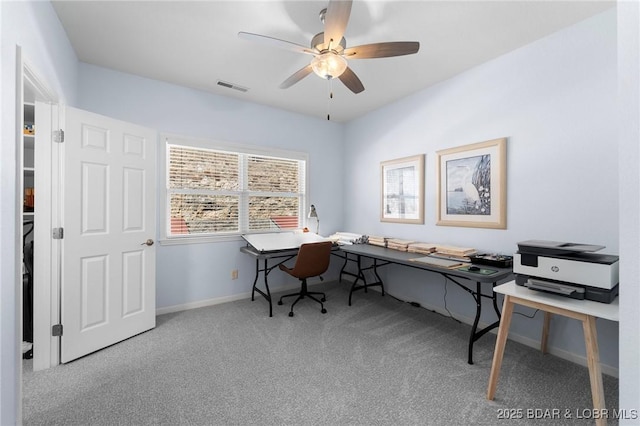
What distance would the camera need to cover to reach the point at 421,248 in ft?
9.86

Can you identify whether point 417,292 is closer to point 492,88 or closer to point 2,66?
point 492,88

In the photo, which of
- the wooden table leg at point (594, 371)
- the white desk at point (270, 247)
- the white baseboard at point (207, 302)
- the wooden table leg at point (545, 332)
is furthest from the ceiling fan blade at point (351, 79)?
the white baseboard at point (207, 302)

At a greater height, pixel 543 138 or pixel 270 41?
pixel 270 41

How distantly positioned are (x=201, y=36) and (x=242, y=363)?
9.12ft

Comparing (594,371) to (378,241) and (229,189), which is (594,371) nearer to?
(378,241)

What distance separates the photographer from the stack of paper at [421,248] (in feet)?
9.65

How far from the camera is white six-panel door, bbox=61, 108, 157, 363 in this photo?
2.19 meters

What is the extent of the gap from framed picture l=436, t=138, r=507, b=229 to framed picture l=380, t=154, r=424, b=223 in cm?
27

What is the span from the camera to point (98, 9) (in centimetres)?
197

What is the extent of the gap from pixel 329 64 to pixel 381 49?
372 mm

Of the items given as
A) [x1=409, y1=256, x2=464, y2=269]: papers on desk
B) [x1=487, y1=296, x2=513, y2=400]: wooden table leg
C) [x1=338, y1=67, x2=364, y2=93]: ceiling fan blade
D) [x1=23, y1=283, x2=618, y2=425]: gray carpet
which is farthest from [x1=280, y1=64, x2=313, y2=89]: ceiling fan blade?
[x1=23, y1=283, x2=618, y2=425]: gray carpet

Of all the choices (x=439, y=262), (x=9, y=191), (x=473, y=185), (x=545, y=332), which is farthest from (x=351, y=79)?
(x=545, y=332)

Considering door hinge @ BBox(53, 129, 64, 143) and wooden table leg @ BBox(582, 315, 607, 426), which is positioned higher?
door hinge @ BBox(53, 129, 64, 143)

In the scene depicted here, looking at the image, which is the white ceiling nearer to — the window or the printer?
the window
